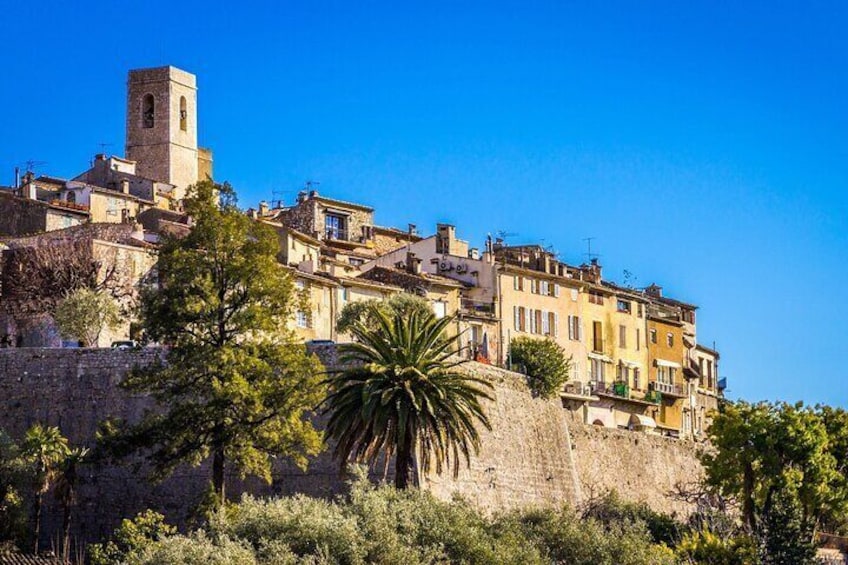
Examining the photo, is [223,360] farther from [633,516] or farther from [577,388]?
[577,388]

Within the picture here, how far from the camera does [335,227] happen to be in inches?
4016

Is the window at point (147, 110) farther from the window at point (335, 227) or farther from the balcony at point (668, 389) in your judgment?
the balcony at point (668, 389)

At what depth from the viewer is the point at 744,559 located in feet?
184

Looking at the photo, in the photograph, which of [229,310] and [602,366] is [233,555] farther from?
[602,366]

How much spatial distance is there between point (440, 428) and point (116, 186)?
4787 centimetres

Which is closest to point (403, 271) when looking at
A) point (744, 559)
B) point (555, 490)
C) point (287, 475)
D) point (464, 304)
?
point (464, 304)

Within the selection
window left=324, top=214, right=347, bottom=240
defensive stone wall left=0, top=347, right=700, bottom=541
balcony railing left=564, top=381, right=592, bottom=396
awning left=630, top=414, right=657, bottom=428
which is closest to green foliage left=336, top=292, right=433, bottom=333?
defensive stone wall left=0, top=347, right=700, bottom=541

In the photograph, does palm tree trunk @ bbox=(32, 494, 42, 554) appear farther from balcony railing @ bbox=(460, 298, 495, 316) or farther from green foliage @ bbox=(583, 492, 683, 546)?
balcony railing @ bbox=(460, 298, 495, 316)

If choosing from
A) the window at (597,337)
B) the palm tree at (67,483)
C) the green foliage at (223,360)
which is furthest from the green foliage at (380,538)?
the window at (597,337)

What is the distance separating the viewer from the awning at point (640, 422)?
9475cm

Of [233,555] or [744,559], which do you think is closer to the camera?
[233,555]

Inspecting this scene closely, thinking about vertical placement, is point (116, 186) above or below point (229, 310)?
above

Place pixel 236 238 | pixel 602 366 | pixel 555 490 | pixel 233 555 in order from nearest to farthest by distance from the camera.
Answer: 1. pixel 233 555
2. pixel 236 238
3. pixel 555 490
4. pixel 602 366

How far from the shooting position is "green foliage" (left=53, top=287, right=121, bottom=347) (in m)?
69.8
